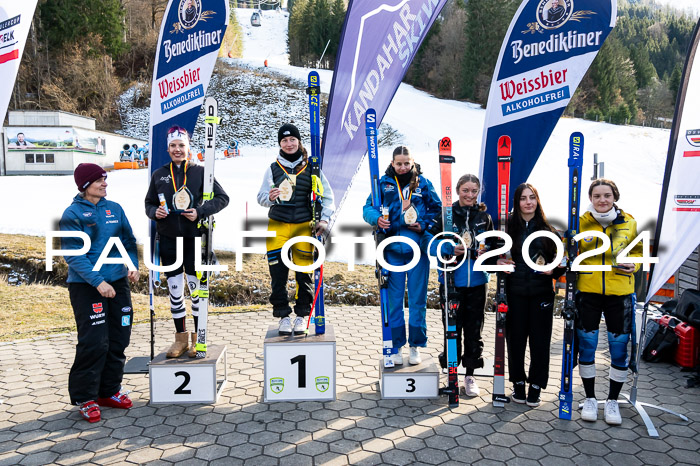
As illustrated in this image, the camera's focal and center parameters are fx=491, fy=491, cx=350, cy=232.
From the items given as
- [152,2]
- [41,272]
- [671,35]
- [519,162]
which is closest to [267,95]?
[152,2]

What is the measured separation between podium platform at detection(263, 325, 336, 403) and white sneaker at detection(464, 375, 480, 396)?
1.12 meters

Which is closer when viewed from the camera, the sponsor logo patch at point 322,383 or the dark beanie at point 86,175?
the dark beanie at point 86,175

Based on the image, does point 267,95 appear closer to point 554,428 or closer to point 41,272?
point 41,272

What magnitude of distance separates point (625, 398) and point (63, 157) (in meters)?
25.5

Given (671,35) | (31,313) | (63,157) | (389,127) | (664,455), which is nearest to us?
(664,455)

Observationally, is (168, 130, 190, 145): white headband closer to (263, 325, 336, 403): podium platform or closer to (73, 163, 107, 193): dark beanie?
(73, 163, 107, 193): dark beanie

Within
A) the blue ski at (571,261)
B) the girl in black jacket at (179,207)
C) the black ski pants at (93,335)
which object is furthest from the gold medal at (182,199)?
the blue ski at (571,261)

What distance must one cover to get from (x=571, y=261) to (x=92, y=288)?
3454mm

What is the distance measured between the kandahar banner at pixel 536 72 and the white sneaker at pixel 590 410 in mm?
1741

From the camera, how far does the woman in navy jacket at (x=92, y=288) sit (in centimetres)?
349

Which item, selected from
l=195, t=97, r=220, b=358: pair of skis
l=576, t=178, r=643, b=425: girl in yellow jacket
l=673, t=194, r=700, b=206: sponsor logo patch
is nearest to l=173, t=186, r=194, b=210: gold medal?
l=195, t=97, r=220, b=358: pair of skis

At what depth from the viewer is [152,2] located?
42125 millimetres

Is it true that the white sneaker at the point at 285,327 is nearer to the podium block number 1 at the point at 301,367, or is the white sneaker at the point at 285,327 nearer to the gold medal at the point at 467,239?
the podium block number 1 at the point at 301,367

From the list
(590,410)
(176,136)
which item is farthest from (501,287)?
(176,136)
